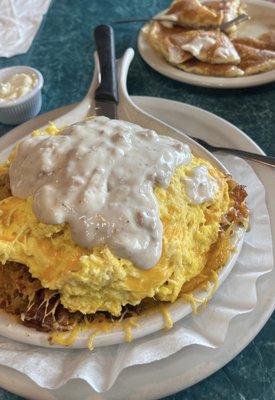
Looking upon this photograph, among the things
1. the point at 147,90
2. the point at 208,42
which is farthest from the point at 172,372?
the point at 208,42

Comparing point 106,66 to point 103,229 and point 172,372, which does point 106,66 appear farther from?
A: point 172,372

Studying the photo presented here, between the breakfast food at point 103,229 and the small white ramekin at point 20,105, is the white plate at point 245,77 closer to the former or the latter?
the small white ramekin at point 20,105

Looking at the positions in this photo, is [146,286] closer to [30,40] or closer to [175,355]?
[175,355]

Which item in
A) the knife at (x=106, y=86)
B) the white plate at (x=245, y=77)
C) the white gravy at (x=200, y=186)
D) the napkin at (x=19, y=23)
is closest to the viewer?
the white gravy at (x=200, y=186)

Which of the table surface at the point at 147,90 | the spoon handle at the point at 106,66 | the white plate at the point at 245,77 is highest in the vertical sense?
the spoon handle at the point at 106,66

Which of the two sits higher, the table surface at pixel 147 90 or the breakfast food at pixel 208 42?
the breakfast food at pixel 208 42

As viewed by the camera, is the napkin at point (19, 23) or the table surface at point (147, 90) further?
the napkin at point (19, 23)

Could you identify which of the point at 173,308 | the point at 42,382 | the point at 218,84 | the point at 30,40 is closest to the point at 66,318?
the point at 42,382

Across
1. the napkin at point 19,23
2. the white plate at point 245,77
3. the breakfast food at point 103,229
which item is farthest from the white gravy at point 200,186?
the napkin at point 19,23

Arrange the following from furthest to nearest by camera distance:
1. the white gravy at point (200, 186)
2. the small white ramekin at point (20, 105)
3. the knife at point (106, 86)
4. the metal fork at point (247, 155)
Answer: the small white ramekin at point (20, 105) → the knife at point (106, 86) → the metal fork at point (247, 155) → the white gravy at point (200, 186)
